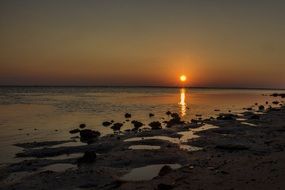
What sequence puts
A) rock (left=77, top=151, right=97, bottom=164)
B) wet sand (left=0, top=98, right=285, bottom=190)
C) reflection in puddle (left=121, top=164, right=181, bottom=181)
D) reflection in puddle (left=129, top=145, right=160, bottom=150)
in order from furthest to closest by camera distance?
reflection in puddle (left=129, top=145, right=160, bottom=150)
rock (left=77, top=151, right=97, bottom=164)
reflection in puddle (left=121, top=164, right=181, bottom=181)
wet sand (left=0, top=98, right=285, bottom=190)

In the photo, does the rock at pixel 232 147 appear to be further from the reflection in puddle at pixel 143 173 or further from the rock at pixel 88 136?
the rock at pixel 88 136

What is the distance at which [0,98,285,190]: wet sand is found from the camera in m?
14.4

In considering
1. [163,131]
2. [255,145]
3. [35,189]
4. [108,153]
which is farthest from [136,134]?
[35,189]

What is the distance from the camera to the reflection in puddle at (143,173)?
15.8m

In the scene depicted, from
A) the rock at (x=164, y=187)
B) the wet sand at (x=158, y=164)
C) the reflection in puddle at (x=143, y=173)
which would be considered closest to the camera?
the rock at (x=164, y=187)

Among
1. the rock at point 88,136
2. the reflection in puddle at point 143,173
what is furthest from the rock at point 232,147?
the rock at point 88,136

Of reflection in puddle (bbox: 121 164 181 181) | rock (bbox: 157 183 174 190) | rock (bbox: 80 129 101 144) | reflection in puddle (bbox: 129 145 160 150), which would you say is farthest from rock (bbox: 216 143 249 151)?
rock (bbox: 80 129 101 144)

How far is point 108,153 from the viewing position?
21.5 m

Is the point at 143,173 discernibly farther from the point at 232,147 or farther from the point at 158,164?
the point at 232,147

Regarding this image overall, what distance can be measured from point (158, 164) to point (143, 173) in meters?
2.10

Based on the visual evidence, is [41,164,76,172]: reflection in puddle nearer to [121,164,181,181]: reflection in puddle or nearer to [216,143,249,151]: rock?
[121,164,181,181]: reflection in puddle

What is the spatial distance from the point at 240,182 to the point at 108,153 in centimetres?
975

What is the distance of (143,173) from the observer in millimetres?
16781

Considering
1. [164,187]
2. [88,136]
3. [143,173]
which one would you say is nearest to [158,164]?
[143,173]
